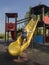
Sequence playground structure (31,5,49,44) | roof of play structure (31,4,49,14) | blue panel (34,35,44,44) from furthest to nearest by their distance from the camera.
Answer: blue panel (34,35,44,44) < roof of play structure (31,4,49,14) < playground structure (31,5,49,44)

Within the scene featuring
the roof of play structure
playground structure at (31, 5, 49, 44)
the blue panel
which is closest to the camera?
playground structure at (31, 5, 49, 44)

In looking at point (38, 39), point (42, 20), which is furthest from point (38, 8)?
point (38, 39)

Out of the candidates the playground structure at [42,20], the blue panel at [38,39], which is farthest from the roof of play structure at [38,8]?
the blue panel at [38,39]

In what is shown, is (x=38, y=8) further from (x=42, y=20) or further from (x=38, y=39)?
(x=38, y=39)

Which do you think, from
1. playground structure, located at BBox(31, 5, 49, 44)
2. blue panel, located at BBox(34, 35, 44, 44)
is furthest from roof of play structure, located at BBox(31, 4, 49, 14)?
blue panel, located at BBox(34, 35, 44, 44)

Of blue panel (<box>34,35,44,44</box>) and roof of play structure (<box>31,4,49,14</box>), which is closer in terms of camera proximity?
roof of play structure (<box>31,4,49,14</box>)

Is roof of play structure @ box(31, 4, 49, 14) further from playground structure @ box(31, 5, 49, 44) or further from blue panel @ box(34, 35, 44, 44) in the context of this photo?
blue panel @ box(34, 35, 44, 44)

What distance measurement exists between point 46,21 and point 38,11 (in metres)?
2.68

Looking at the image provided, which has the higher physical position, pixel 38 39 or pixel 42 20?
pixel 42 20

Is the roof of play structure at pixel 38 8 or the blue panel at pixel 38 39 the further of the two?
the blue panel at pixel 38 39

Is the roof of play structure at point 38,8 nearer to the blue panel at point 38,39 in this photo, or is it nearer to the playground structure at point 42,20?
the playground structure at point 42,20

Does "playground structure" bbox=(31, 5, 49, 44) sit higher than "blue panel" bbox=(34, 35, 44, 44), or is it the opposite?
"playground structure" bbox=(31, 5, 49, 44)

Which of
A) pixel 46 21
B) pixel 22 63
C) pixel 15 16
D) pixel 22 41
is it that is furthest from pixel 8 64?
pixel 15 16

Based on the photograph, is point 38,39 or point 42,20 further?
point 38,39
